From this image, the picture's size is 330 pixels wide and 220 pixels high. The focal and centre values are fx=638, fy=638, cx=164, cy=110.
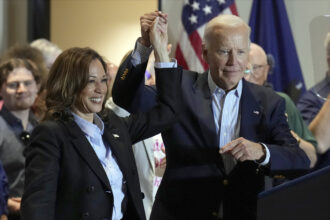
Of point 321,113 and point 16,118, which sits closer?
point 321,113

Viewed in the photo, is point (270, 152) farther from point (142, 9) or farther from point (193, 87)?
point (142, 9)

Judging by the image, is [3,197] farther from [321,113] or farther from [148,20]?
[321,113]

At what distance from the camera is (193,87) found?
2629 millimetres

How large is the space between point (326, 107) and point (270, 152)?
832mm

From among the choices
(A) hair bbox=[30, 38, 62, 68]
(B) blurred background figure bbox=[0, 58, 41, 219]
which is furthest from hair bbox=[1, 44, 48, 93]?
(B) blurred background figure bbox=[0, 58, 41, 219]

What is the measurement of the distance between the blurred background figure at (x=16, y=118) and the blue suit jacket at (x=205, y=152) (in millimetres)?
1365

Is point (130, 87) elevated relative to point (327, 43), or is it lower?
lower

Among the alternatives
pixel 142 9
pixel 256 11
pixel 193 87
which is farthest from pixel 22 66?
pixel 142 9

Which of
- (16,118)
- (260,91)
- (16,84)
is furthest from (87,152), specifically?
(16,84)

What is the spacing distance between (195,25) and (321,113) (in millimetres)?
2512

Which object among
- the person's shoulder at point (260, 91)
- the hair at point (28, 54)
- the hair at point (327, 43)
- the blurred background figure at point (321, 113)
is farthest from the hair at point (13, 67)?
the hair at point (327, 43)

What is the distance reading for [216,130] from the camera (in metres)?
2.51

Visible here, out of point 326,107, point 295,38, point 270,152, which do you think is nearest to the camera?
point 270,152

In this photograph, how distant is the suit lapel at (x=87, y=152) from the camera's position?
2271 millimetres
